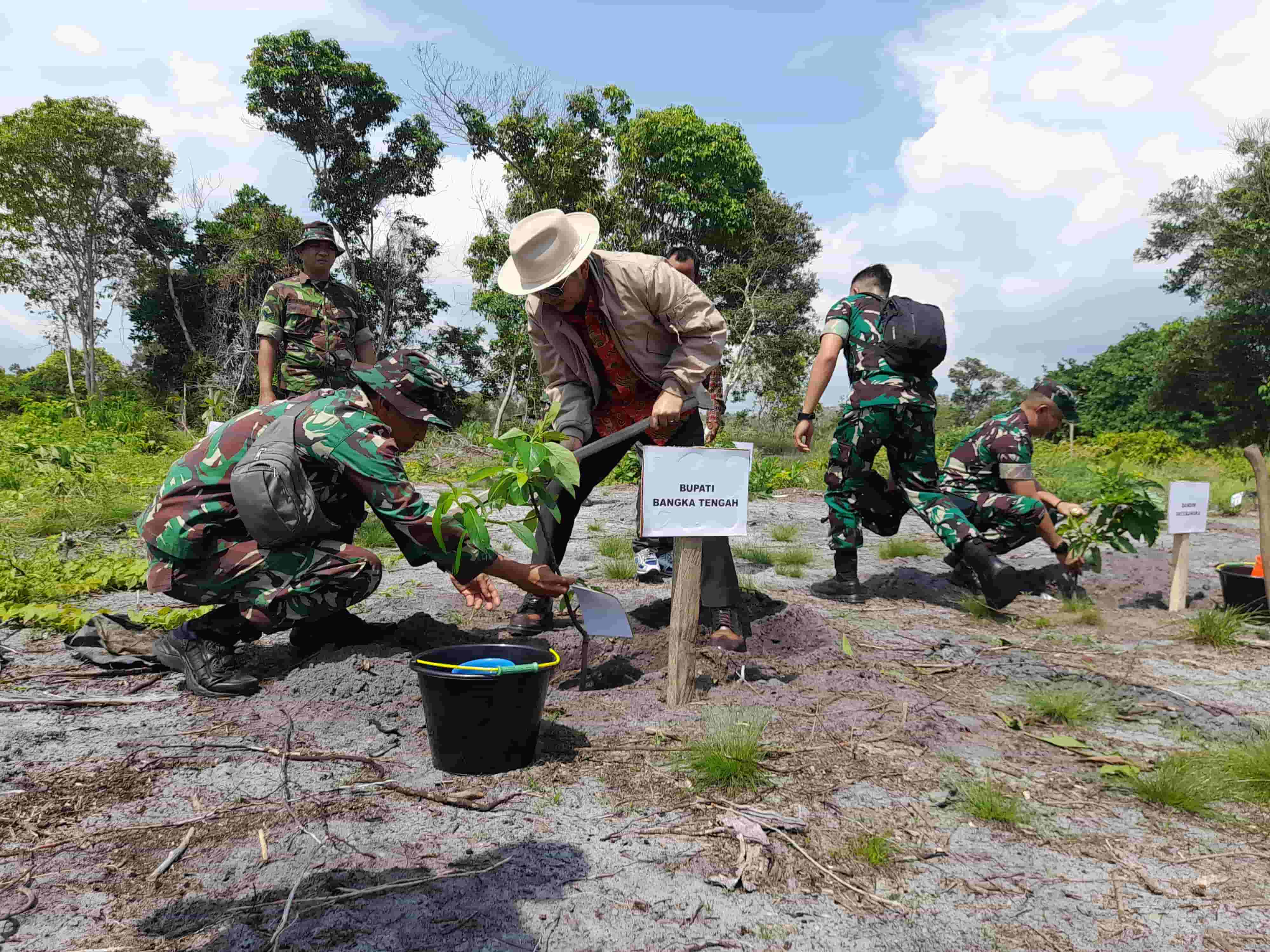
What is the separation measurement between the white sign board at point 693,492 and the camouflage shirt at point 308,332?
3.17 m

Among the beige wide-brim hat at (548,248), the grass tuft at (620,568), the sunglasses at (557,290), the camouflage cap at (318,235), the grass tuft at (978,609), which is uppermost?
the camouflage cap at (318,235)

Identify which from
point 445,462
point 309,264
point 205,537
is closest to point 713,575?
point 205,537

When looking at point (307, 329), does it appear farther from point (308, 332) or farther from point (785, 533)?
point (785, 533)

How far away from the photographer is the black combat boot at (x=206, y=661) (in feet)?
9.53

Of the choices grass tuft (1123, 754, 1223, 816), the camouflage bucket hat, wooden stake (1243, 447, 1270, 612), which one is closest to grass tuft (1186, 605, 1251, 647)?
wooden stake (1243, 447, 1270, 612)

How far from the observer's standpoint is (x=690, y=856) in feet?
6.12

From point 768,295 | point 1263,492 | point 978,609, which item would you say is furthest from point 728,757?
point 768,295

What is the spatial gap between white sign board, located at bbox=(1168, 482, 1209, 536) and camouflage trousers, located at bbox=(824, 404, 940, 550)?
4.59 feet

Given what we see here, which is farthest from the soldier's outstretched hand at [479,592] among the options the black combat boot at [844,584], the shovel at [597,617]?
the black combat boot at [844,584]

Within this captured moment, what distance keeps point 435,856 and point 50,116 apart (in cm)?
2589

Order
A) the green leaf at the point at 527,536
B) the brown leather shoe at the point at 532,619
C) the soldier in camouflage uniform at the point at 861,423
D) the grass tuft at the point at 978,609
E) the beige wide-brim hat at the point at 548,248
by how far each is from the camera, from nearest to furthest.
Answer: the green leaf at the point at 527,536
the beige wide-brim hat at the point at 548,248
the brown leather shoe at the point at 532,619
the grass tuft at the point at 978,609
the soldier in camouflage uniform at the point at 861,423

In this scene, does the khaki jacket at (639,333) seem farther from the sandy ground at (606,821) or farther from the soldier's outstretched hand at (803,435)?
the soldier's outstretched hand at (803,435)

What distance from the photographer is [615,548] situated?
600cm

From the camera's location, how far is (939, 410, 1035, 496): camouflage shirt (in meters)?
5.07
